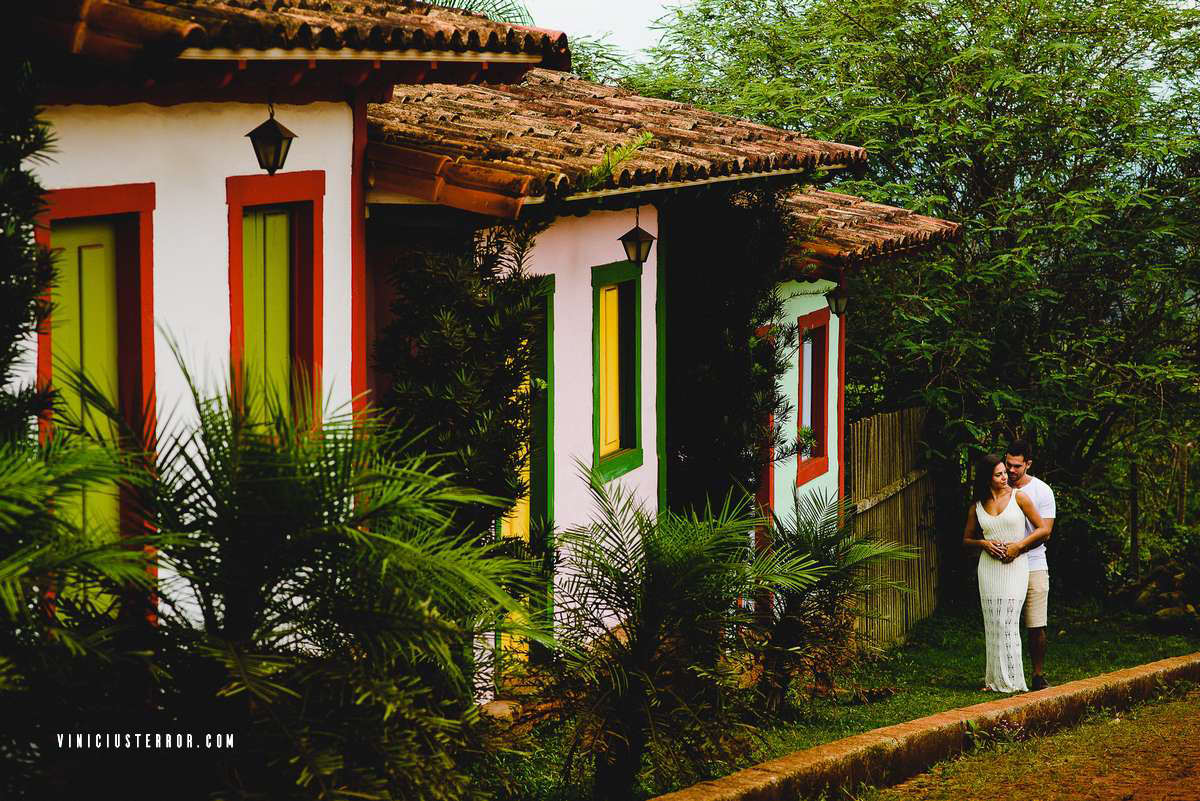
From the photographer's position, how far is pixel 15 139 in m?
4.59

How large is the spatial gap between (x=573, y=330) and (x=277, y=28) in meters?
4.15

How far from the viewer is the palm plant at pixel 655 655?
6.53m

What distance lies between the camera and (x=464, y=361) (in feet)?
23.7

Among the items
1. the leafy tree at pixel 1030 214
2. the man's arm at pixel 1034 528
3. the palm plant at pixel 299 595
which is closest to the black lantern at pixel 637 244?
the man's arm at pixel 1034 528

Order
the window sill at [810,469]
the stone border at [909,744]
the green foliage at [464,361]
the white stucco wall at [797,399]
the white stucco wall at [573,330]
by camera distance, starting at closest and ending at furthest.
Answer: the stone border at [909,744]
the green foliage at [464,361]
the white stucco wall at [573,330]
the white stucco wall at [797,399]
the window sill at [810,469]

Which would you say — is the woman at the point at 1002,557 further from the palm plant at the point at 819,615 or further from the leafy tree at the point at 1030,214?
the leafy tree at the point at 1030,214

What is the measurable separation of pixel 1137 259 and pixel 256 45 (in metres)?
12.9

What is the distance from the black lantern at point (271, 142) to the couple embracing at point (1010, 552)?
6.20 m

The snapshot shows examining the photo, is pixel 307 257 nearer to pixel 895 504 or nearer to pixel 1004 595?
pixel 1004 595

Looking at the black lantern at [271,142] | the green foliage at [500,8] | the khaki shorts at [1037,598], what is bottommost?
the khaki shorts at [1037,598]

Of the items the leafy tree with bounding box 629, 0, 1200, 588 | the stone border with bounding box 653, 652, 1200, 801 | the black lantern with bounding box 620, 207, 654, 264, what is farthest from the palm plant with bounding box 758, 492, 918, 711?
the leafy tree with bounding box 629, 0, 1200, 588

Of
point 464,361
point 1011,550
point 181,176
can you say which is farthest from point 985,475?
point 181,176

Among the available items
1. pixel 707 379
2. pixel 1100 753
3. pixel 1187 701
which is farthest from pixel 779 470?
pixel 1100 753

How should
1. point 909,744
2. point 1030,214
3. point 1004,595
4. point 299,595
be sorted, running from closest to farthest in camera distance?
point 299,595 < point 909,744 < point 1004,595 < point 1030,214
